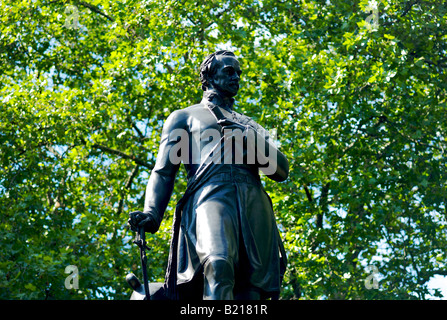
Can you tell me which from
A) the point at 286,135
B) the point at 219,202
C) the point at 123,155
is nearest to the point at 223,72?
the point at 219,202

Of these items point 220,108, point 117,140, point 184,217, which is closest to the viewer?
point 184,217

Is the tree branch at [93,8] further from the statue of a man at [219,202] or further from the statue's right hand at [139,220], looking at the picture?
the statue's right hand at [139,220]

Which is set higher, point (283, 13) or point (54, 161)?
point (283, 13)

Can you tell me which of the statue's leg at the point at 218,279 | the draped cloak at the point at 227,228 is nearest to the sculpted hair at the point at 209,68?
the draped cloak at the point at 227,228

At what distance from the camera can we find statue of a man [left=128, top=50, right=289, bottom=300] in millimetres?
5531

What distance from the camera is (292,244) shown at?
49.7 feet

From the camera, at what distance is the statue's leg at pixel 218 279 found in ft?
17.3

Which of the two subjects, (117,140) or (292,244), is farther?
(117,140)

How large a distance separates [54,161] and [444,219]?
7573 mm

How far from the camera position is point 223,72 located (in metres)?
6.25

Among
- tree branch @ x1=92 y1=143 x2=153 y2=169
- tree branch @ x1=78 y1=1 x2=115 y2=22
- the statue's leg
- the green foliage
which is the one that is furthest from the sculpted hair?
→ tree branch @ x1=78 y1=1 x2=115 y2=22
